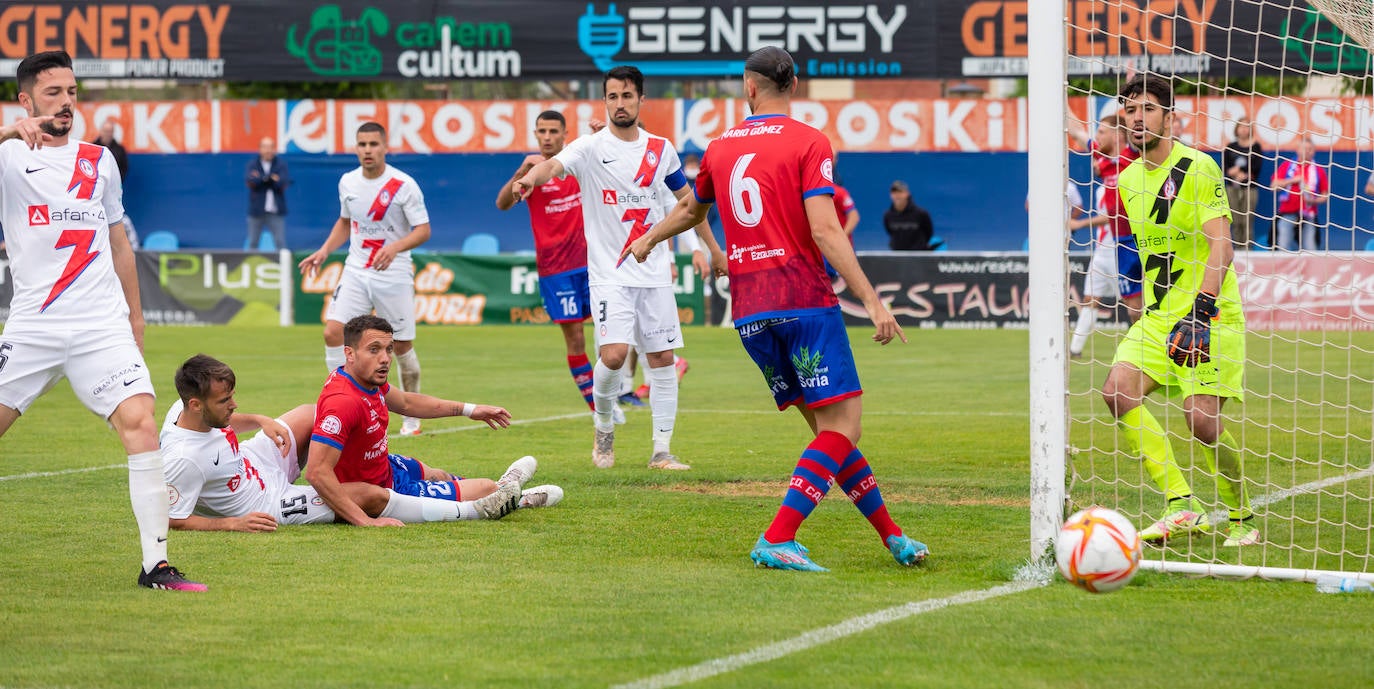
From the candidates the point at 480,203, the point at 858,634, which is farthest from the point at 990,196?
the point at 858,634

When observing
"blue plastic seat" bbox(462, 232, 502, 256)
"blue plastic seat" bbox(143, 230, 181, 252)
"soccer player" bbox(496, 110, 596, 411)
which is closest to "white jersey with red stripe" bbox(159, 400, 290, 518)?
"soccer player" bbox(496, 110, 596, 411)

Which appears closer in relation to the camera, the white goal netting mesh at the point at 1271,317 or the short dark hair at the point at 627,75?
the white goal netting mesh at the point at 1271,317

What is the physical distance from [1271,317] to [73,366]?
5.69m

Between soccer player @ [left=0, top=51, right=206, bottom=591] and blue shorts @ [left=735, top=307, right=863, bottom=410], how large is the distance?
97.9 inches

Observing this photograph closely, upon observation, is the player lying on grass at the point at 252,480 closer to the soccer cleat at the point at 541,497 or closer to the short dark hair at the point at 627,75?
the soccer cleat at the point at 541,497

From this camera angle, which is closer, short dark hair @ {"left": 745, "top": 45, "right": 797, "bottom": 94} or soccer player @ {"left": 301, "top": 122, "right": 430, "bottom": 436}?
short dark hair @ {"left": 745, "top": 45, "right": 797, "bottom": 94}

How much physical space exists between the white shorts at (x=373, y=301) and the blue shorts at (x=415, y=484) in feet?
12.9

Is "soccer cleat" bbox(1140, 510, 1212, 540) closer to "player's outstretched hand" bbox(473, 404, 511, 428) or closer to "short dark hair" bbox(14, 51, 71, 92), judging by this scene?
"player's outstretched hand" bbox(473, 404, 511, 428)

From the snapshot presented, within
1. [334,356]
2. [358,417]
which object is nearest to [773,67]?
[358,417]

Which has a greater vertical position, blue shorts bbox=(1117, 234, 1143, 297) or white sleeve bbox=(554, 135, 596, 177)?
white sleeve bbox=(554, 135, 596, 177)

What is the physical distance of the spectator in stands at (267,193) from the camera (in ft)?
88.8

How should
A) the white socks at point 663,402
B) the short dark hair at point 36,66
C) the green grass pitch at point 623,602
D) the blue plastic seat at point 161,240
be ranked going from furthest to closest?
the blue plastic seat at point 161,240 < the white socks at point 663,402 < the short dark hair at point 36,66 < the green grass pitch at point 623,602

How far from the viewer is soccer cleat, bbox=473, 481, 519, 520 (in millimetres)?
8246

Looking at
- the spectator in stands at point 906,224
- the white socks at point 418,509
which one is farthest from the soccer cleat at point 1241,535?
the spectator in stands at point 906,224
